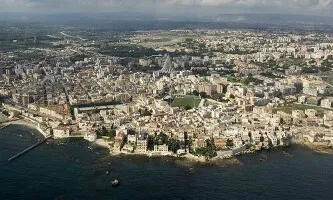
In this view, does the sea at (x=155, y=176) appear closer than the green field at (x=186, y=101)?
Yes

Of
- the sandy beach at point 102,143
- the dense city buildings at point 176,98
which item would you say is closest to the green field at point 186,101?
the dense city buildings at point 176,98

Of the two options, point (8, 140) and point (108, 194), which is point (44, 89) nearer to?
point (8, 140)

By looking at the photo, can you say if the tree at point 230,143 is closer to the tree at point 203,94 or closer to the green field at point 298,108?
the green field at point 298,108

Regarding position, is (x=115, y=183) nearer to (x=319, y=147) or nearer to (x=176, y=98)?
(x=319, y=147)

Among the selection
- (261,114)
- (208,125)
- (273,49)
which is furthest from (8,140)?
(273,49)

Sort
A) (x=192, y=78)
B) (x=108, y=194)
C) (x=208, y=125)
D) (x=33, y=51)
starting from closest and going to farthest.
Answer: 1. (x=108, y=194)
2. (x=208, y=125)
3. (x=192, y=78)
4. (x=33, y=51)
